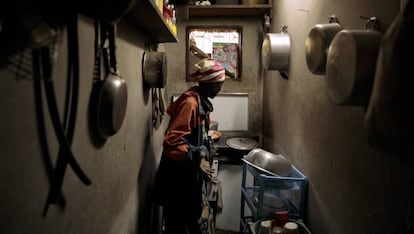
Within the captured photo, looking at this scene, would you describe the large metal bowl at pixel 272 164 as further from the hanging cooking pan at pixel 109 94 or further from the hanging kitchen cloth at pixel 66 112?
the hanging kitchen cloth at pixel 66 112

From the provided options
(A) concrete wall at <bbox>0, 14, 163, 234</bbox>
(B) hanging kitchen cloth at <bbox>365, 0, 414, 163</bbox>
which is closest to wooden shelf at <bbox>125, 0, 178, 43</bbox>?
(A) concrete wall at <bbox>0, 14, 163, 234</bbox>

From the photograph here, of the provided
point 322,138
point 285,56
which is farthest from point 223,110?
point 322,138

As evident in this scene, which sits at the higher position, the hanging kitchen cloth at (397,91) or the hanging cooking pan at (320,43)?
the hanging cooking pan at (320,43)

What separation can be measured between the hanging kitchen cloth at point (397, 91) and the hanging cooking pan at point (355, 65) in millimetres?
236

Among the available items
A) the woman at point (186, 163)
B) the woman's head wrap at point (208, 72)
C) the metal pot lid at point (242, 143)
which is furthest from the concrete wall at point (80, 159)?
the metal pot lid at point (242, 143)

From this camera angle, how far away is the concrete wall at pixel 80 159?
54 cm

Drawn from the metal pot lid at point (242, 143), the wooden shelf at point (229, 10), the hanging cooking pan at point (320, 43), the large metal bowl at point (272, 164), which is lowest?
the metal pot lid at point (242, 143)

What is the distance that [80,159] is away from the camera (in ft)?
2.76

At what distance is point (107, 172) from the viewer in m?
1.09

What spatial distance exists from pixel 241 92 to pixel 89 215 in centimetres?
229

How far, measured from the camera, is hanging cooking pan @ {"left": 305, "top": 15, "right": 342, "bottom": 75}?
3.84ft

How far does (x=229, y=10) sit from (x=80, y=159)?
2249 mm

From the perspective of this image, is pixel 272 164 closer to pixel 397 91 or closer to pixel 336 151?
pixel 336 151

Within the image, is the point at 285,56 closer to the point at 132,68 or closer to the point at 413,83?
the point at 132,68
